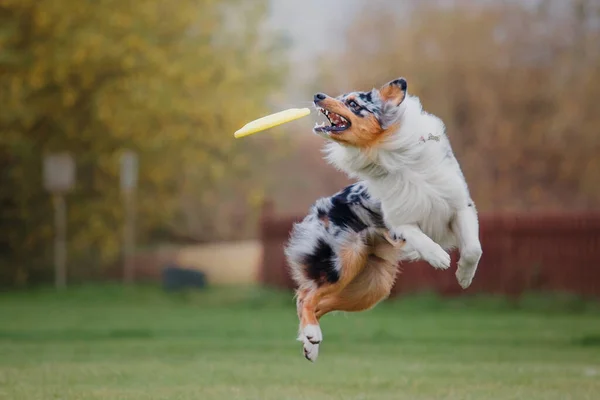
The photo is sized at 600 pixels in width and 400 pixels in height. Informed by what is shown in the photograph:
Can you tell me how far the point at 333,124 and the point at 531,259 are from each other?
14.3m

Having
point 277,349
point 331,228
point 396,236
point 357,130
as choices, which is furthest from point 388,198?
point 277,349

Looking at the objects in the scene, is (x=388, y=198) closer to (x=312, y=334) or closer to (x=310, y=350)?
(x=312, y=334)

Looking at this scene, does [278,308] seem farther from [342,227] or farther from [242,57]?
[342,227]

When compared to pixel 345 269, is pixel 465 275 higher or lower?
higher

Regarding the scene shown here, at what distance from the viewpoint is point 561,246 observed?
21.3 m

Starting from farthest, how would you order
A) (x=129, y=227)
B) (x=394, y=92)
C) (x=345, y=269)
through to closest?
(x=129, y=227) < (x=345, y=269) < (x=394, y=92)

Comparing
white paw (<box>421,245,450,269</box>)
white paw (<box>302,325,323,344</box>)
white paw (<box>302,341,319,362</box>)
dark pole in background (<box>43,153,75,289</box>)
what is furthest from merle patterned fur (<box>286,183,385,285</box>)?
dark pole in background (<box>43,153,75,289</box>)

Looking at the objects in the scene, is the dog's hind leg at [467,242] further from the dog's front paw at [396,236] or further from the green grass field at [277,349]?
the green grass field at [277,349]

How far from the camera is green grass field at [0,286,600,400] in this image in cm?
1008

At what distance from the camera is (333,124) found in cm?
795

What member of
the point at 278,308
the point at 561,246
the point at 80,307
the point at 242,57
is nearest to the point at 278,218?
the point at 278,308

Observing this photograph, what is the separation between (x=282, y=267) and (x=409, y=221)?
15.9 meters

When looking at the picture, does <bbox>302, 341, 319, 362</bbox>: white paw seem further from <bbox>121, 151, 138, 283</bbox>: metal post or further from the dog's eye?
<bbox>121, 151, 138, 283</bbox>: metal post

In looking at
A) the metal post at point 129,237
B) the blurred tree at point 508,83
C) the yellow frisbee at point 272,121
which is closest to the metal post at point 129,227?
the metal post at point 129,237
